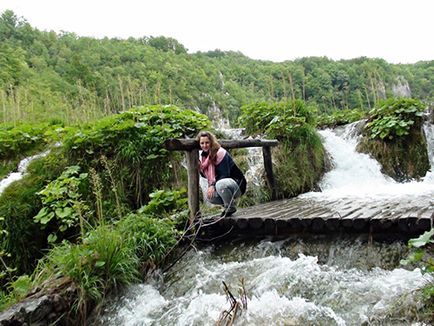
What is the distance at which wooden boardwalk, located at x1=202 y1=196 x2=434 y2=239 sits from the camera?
11.3 feet

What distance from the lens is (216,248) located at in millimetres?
4195

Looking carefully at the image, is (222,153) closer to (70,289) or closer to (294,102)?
(70,289)

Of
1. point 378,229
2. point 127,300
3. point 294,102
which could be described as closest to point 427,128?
point 294,102

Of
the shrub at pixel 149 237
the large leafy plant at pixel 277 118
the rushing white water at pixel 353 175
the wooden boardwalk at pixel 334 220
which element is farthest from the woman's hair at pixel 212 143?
the large leafy plant at pixel 277 118

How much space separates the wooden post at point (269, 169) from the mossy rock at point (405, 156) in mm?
2619

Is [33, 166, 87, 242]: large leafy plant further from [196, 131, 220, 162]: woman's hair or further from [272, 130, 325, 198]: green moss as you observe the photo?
[272, 130, 325, 198]: green moss

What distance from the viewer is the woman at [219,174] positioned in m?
4.30

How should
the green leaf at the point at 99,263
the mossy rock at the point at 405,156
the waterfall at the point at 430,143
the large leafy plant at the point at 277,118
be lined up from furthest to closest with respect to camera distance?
the mossy rock at the point at 405,156 → the waterfall at the point at 430,143 → the large leafy plant at the point at 277,118 → the green leaf at the point at 99,263

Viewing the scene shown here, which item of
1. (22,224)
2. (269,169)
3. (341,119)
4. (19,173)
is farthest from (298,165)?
(19,173)

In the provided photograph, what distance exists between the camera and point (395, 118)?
768 cm

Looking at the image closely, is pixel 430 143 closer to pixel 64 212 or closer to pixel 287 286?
pixel 287 286

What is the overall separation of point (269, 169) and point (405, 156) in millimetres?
3145

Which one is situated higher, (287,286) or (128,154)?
(128,154)

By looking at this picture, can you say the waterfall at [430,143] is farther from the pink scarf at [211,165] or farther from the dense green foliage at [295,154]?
the pink scarf at [211,165]
